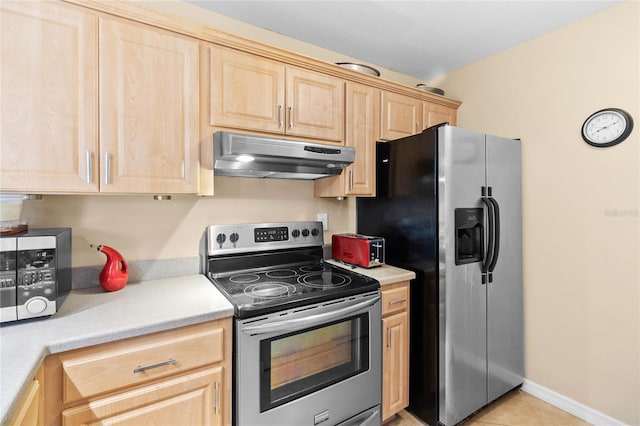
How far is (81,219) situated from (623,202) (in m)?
3.00

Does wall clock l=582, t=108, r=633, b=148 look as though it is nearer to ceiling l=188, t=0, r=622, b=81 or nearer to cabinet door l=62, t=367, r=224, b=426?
ceiling l=188, t=0, r=622, b=81

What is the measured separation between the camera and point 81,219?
5.14 ft

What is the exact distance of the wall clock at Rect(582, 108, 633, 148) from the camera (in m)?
Result: 1.76

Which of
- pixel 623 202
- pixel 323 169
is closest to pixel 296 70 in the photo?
pixel 323 169

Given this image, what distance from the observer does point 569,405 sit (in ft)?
6.53

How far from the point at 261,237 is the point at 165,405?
1.01 meters

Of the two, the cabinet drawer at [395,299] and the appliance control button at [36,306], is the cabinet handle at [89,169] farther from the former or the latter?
the cabinet drawer at [395,299]

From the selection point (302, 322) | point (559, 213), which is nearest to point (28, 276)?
point (302, 322)

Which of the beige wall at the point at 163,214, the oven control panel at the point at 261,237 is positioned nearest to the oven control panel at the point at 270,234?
the oven control panel at the point at 261,237

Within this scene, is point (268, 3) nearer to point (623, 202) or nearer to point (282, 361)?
point (282, 361)

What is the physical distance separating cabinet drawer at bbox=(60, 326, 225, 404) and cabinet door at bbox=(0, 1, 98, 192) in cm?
68

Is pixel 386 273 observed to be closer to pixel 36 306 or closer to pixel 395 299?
pixel 395 299

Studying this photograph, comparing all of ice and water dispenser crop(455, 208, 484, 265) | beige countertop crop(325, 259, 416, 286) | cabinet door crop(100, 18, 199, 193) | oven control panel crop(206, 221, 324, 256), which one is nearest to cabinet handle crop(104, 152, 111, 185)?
cabinet door crop(100, 18, 199, 193)

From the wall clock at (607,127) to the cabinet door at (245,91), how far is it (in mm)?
1898
